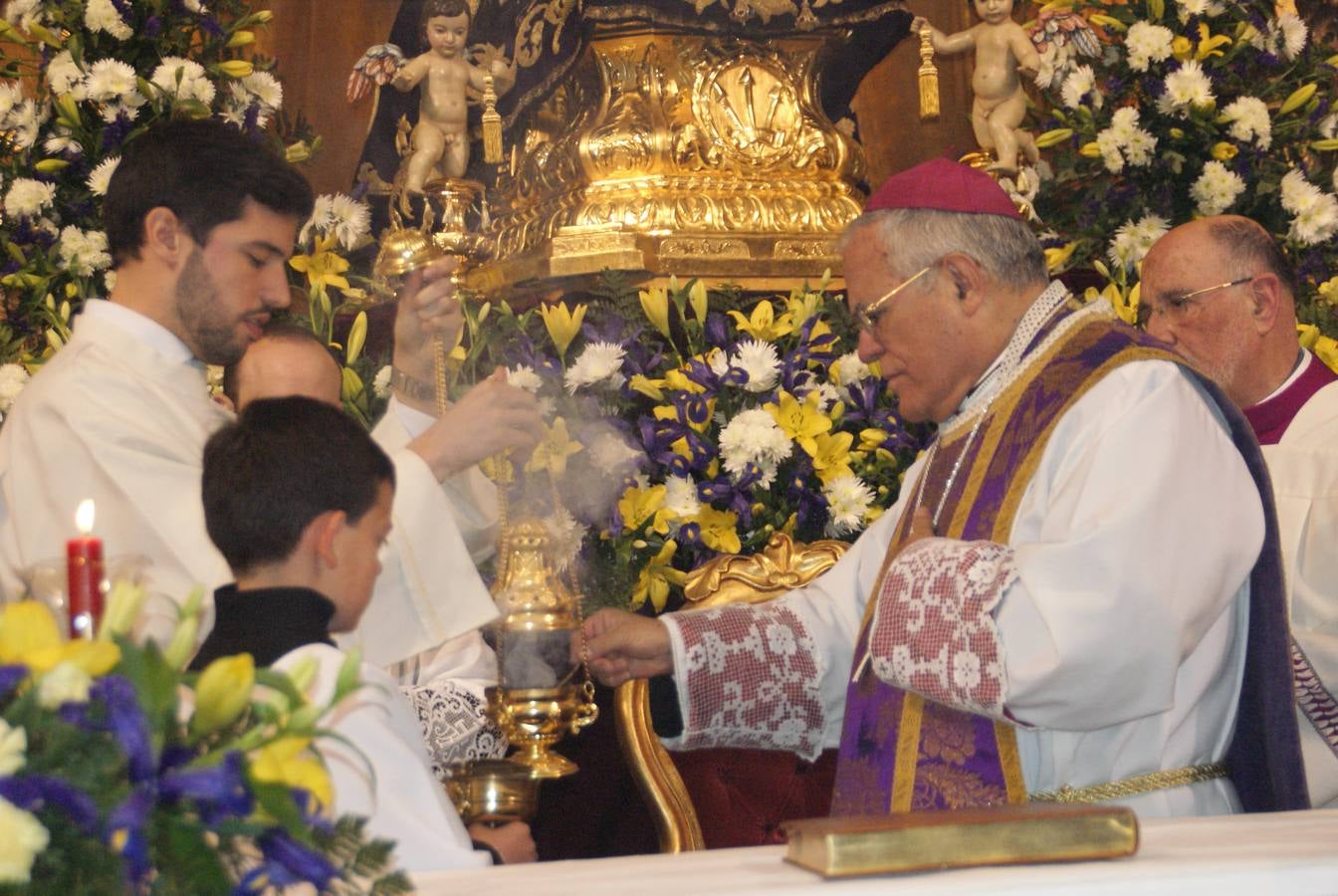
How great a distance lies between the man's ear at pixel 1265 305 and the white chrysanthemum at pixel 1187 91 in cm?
86

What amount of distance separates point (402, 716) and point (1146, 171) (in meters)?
3.53

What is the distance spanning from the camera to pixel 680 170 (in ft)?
17.6

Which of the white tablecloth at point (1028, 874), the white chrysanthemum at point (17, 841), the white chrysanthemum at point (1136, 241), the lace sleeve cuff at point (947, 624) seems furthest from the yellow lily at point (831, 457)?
the white chrysanthemum at point (17, 841)

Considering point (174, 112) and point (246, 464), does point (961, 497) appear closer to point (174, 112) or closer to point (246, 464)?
point (246, 464)

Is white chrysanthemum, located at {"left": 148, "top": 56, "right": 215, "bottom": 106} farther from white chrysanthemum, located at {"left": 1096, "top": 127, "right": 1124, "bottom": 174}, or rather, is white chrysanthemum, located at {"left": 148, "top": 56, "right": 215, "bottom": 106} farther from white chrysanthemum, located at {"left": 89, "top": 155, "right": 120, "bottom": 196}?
white chrysanthemum, located at {"left": 1096, "top": 127, "right": 1124, "bottom": 174}

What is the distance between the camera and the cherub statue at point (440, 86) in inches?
203

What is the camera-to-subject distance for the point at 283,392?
3.59m

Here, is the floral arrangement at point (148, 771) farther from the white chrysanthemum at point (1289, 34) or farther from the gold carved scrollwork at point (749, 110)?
the white chrysanthemum at point (1289, 34)

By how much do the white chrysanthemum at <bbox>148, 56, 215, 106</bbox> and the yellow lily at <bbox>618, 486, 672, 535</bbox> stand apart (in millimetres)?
1812

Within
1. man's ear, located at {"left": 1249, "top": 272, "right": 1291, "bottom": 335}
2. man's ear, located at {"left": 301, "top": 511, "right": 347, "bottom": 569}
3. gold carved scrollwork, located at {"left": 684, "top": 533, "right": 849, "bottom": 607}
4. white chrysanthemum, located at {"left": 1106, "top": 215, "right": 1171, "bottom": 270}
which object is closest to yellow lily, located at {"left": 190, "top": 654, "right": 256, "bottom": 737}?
man's ear, located at {"left": 301, "top": 511, "right": 347, "bottom": 569}

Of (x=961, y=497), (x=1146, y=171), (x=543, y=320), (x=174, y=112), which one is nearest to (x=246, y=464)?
(x=961, y=497)

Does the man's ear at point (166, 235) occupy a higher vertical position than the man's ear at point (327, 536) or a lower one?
higher

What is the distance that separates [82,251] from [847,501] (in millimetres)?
2219

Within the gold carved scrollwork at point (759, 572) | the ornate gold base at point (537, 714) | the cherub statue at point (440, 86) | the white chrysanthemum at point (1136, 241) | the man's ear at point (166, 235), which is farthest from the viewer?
the cherub statue at point (440, 86)
